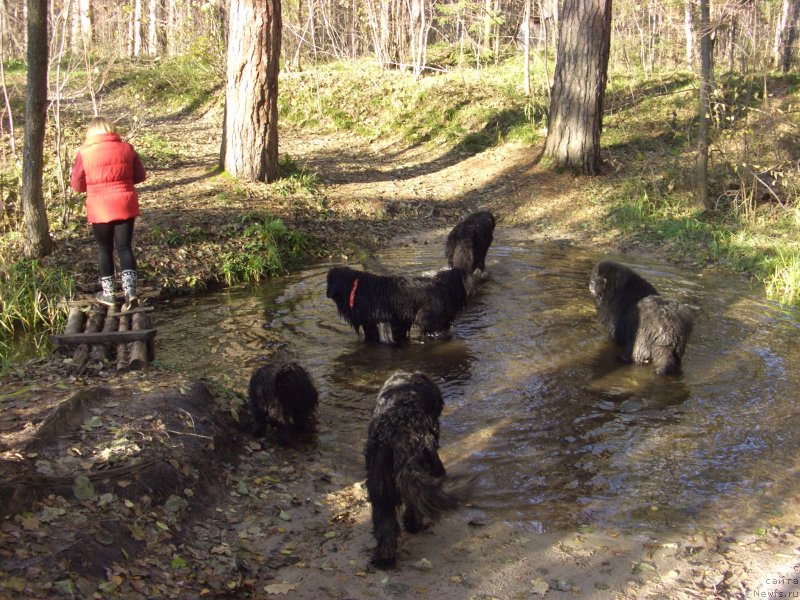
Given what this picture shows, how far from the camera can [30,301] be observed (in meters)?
8.39

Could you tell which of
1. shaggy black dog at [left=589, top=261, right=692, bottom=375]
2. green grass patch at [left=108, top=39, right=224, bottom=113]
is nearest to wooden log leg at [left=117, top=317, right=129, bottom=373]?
shaggy black dog at [left=589, top=261, right=692, bottom=375]

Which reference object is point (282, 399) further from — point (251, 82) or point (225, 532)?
point (251, 82)

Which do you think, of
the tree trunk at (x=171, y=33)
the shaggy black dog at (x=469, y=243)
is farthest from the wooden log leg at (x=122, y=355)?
the tree trunk at (x=171, y=33)

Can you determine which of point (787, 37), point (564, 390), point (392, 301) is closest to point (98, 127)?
point (392, 301)

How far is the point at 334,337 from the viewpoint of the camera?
8.59 metres

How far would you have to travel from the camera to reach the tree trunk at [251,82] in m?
12.9

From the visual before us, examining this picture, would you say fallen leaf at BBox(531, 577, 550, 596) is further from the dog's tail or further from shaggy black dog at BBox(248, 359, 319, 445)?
shaggy black dog at BBox(248, 359, 319, 445)

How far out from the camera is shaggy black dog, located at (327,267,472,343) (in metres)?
8.32

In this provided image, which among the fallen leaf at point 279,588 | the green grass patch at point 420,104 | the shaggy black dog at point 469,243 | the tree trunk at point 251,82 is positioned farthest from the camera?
the green grass patch at point 420,104

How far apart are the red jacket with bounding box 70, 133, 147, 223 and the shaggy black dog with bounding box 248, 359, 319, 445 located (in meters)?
3.05

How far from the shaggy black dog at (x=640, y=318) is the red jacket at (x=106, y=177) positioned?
18.8 feet

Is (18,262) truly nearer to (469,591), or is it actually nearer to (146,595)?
(146,595)

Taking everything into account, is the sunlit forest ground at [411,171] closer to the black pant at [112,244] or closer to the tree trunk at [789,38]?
the black pant at [112,244]

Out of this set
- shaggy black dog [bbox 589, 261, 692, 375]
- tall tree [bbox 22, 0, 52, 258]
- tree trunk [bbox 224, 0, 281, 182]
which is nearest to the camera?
shaggy black dog [bbox 589, 261, 692, 375]
